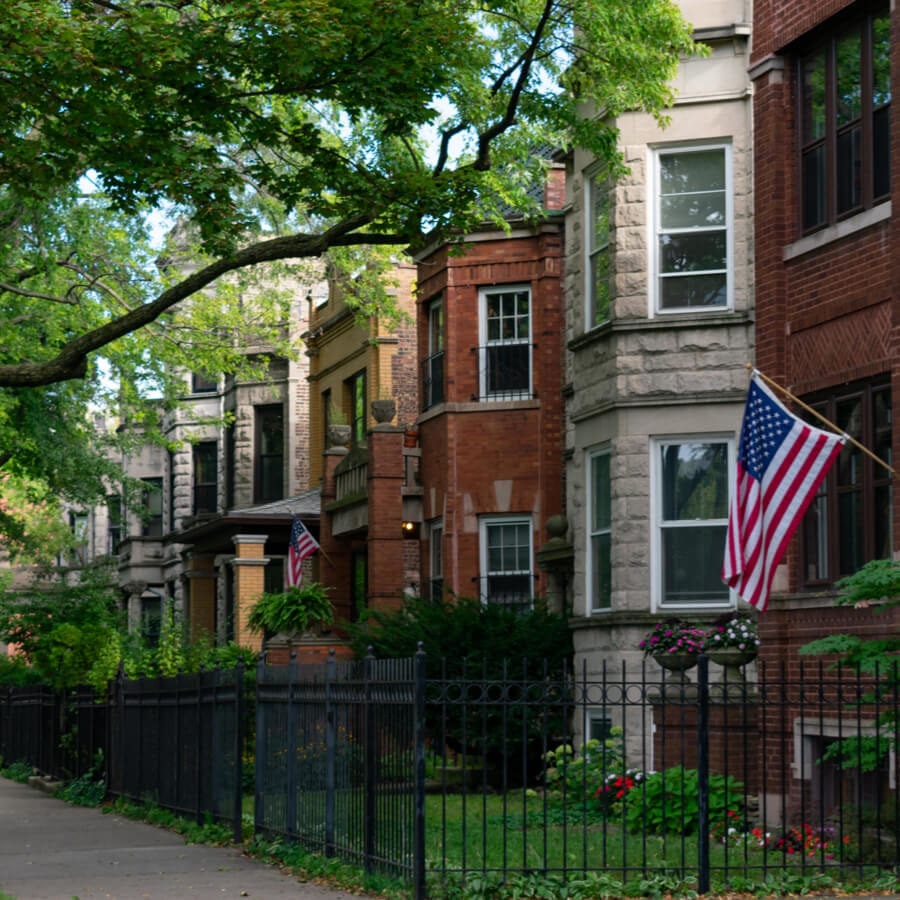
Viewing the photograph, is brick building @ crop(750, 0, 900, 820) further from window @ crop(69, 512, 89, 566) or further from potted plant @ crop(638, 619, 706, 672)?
window @ crop(69, 512, 89, 566)

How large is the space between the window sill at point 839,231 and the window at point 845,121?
0.33 ft

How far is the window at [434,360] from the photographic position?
95.8 ft

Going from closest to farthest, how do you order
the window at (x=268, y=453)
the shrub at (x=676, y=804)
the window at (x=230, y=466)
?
the shrub at (x=676, y=804) < the window at (x=268, y=453) < the window at (x=230, y=466)

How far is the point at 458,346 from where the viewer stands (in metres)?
28.4

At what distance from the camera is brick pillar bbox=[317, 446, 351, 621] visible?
33.9 metres

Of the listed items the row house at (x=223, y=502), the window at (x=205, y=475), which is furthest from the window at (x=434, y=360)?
the window at (x=205, y=475)

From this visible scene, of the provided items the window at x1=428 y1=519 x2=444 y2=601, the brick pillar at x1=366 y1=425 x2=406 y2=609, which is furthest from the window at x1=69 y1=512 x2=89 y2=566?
the window at x1=428 y1=519 x2=444 y2=601

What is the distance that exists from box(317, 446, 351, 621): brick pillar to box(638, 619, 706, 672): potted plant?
14.7 metres

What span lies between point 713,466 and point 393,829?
8847 millimetres

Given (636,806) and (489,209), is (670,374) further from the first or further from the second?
(636,806)

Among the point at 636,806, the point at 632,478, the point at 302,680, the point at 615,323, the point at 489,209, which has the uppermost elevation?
the point at 489,209

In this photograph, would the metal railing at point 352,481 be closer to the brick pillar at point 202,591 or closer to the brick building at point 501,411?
the brick building at point 501,411

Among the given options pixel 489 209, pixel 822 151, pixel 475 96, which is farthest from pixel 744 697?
pixel 489 209

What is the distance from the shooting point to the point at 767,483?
48.2 feet
